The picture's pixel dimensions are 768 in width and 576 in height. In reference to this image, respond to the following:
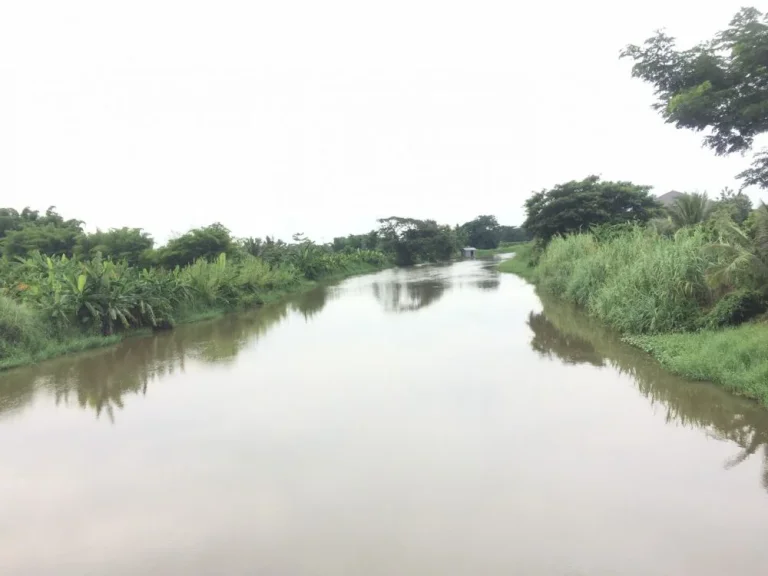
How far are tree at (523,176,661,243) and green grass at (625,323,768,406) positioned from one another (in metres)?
17.2

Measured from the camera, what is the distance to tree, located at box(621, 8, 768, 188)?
668 cm

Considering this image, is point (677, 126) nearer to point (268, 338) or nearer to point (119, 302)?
point (268, 338)

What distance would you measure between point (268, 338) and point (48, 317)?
4828mm

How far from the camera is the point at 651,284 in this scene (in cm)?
1043

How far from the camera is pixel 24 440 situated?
6.35m

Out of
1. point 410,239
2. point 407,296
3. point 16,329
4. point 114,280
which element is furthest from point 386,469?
point 410,239

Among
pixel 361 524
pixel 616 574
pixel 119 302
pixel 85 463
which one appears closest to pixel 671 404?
pixel 616 574

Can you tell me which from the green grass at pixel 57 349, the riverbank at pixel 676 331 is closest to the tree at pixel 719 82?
the riverbank at pixel 676 331

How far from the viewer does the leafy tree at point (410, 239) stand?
170 ft

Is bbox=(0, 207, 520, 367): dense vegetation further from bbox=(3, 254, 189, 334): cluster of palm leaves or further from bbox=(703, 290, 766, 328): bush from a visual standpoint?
bbox=(703, 290, 766, 328): bush

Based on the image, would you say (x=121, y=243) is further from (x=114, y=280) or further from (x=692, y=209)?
(x=692, y=209)

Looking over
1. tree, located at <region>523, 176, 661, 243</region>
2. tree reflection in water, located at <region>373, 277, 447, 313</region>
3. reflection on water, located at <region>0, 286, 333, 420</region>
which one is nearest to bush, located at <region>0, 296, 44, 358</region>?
reflection on water, located at <region>0, 286, 333, 420</region>

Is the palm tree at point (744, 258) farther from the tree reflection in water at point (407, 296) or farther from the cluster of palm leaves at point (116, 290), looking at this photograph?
the cluster of palm leaves at point (116, 290)

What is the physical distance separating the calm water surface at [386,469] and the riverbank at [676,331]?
0.28 m
